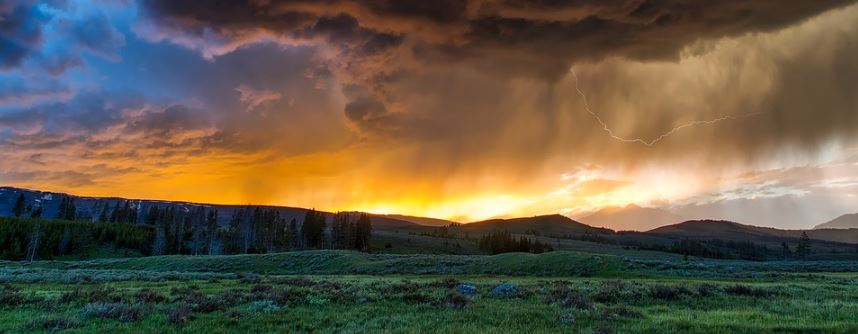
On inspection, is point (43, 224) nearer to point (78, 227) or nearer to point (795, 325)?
point (78, 227)

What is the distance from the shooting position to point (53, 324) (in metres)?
14.9

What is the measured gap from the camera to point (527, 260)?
74.2 m

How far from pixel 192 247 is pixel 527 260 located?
4267 inches

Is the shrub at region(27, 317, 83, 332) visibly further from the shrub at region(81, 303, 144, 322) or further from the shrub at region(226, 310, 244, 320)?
the shrub at region(226, 310, 244, 320)

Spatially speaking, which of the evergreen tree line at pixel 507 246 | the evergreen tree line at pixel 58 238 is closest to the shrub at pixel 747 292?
the evergreen tree line at pixel 507 246

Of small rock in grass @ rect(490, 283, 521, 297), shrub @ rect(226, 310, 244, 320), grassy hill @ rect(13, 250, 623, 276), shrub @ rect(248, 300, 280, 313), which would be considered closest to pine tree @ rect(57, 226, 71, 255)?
grassy hill @ rect(13, 250, 623, 276)

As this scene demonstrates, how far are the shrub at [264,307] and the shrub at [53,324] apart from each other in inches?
228

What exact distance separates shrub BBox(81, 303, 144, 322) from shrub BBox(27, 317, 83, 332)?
128 cm

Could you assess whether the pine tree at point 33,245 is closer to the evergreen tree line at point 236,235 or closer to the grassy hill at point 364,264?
the evergreen tree line at point 236,235

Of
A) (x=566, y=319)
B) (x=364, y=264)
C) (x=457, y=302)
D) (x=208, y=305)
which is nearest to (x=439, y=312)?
(x=457, y=302)

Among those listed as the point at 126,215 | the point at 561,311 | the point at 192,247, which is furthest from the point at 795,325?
the point at 126,215

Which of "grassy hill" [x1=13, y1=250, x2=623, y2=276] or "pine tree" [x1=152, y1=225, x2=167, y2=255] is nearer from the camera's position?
"grassy hill" [x1=13, y1=250, x2=623, y2=276]

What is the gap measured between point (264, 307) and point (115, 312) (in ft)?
17.3

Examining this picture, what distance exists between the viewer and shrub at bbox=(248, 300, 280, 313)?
18.6 metres
